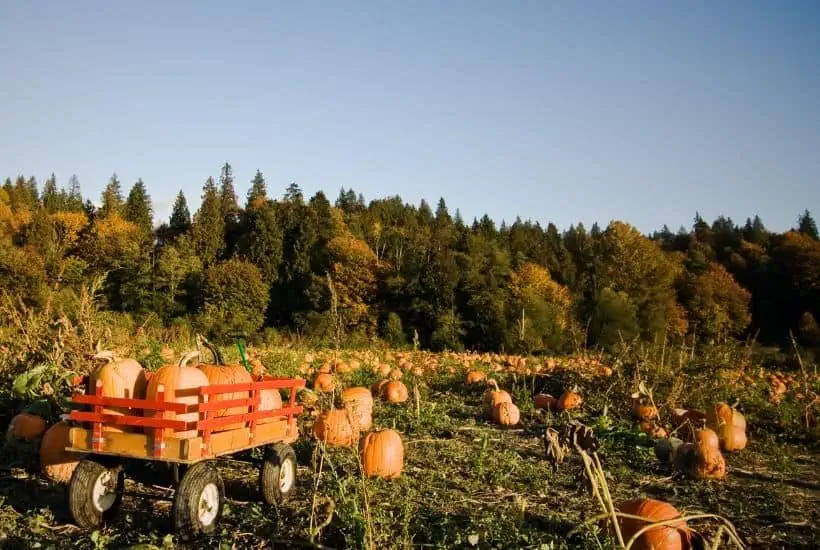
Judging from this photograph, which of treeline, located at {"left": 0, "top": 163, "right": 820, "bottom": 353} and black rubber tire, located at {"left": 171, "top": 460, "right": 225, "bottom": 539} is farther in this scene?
treeline, located at {"left": 0, "top": 163, "right": 820, "bottom": 353}

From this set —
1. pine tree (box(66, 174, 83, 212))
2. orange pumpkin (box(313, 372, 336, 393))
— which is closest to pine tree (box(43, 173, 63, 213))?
pine tree (box(66, 174, 83, 212))

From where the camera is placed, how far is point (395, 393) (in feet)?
39.2

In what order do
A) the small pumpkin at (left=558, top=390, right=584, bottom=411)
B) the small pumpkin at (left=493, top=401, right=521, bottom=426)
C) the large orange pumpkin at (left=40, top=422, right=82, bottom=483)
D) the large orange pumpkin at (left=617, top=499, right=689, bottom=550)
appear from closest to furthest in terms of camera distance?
the large orange pumpkin at (left=617, top=499, right=689, bottom=550) < the large orange pumpkin at (left=40, top=422, right=82, bottom=483) < the small pumpkin at (left=493, top=401, right=521, bottom=426) < the small pumpkin at (left=558, top=390, right=584, bottom=411)

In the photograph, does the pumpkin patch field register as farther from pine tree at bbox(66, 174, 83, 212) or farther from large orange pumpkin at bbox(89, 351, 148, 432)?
pine tree at bbox(66, 174, 83, 212)

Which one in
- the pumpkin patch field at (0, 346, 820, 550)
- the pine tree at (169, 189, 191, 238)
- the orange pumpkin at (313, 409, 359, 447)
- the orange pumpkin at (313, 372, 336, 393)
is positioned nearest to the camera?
the pumpkin patch field at (0, 346, 820, 550)

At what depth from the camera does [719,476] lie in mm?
7613

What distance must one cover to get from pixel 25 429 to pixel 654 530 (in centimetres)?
678

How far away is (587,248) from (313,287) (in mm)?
38167

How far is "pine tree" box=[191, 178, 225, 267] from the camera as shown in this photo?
6191 cm

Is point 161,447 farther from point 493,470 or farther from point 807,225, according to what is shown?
point 807,225

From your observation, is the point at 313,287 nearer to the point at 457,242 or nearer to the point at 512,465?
the point at 457,242

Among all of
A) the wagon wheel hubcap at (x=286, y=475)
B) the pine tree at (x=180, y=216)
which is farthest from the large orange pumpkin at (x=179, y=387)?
the pine tree at (x=180, y=216)

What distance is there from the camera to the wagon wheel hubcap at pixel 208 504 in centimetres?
505

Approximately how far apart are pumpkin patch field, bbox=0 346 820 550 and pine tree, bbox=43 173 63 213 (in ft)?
261
